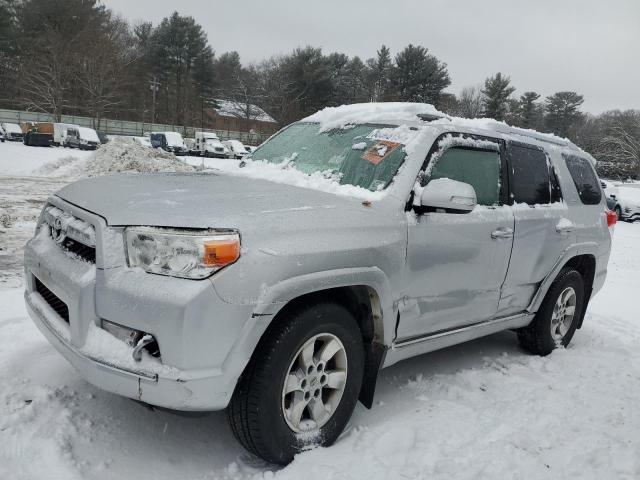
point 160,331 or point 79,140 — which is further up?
point 160,331

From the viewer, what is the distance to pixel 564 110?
79.0 metres

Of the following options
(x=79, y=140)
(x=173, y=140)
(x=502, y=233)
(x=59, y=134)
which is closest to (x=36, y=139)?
(x=59, y=134)

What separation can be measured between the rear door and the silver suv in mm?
19

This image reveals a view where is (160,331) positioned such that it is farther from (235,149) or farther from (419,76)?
(419,76)

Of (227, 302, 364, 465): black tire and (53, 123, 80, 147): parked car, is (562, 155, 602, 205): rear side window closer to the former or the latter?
(227, 302, 364, 465): black tire

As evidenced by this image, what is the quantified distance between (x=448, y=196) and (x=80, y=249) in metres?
1.96

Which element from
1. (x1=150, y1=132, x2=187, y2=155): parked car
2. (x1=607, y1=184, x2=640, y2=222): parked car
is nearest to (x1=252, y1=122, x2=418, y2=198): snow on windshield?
(x1=607, y1=184, x2=640, y2=222): parked car

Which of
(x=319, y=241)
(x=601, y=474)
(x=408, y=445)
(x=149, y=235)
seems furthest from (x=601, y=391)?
(x=149, y=235)

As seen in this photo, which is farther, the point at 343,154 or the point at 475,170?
the point at 475,170

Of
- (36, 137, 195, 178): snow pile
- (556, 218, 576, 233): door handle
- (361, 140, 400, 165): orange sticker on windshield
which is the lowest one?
(36, 137, 195, 178): snow pile

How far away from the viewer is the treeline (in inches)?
1898

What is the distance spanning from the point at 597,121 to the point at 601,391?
Result: 3312 inches

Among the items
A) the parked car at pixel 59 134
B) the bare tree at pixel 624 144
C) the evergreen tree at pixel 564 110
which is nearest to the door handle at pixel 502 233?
the parked car at pixel 59 134

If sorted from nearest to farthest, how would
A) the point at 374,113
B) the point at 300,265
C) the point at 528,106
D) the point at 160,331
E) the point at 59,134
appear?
1. the point at 160,331
2. the point at 300,265
3. the point at 374,113
4. the point at 59,134
5. the point at 528,106
